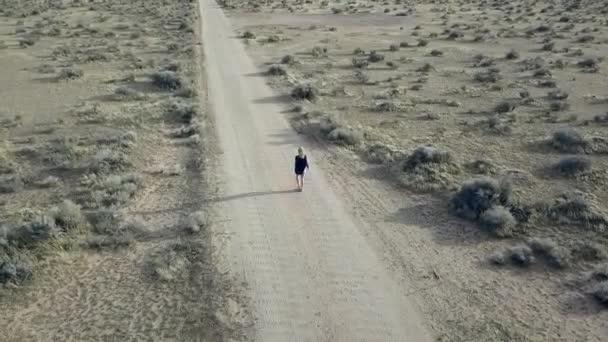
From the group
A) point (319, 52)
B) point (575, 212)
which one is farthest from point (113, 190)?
point (319, 52)

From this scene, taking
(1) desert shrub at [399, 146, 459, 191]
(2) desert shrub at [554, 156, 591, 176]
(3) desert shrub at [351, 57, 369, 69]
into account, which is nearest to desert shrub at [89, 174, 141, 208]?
(1) desert shrub at [399, 146, 459, 191]

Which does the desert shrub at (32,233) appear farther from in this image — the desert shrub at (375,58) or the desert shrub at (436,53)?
the desert shrub at (436,53)

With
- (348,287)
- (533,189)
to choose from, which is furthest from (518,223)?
(348,287)

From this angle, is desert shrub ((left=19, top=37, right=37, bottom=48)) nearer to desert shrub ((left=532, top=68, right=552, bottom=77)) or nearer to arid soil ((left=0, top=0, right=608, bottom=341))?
arid soil ((left=0, top=0, right=608, bottom=341))

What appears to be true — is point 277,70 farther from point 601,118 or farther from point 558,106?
point 601,118

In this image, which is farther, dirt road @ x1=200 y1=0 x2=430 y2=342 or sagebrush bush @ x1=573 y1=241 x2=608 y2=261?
sagebrush bush @ x1=573 y1=241 x2=608 y2=261

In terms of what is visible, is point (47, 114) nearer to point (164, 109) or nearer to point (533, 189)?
point (164, 109)

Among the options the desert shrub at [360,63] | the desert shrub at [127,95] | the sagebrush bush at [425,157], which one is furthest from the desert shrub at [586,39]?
the desert shrub at [127,95]
